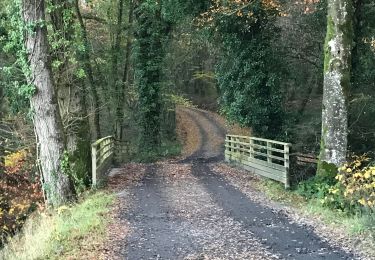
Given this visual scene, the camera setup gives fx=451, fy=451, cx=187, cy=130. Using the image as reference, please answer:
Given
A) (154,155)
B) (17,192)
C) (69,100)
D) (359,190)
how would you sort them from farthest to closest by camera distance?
1. (154,155)
2. (17,192)
3. (69,100)
4. (359,190)

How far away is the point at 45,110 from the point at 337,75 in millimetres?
6893

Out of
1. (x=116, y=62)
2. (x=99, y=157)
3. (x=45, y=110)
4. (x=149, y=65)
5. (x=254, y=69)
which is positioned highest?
(x=116, y=62)

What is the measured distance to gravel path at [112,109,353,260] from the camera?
6.86 meters

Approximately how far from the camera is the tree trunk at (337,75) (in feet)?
33.4

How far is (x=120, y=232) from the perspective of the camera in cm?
809

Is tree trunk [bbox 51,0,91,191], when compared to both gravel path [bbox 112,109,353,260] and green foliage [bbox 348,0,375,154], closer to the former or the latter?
gravel path [bbox 112,109,353,260]

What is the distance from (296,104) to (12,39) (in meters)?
15.2

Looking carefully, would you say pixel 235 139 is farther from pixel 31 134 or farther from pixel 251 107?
pixel 31 134

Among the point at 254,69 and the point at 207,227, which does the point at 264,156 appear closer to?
the point at 254,69

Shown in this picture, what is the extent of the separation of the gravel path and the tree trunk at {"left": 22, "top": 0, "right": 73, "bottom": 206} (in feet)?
5.81

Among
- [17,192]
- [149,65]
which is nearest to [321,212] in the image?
[17,192]

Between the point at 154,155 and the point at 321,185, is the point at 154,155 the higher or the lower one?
the lower one

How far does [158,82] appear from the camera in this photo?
22.9 meters

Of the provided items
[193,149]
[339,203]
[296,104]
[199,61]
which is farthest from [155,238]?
[199,61]
